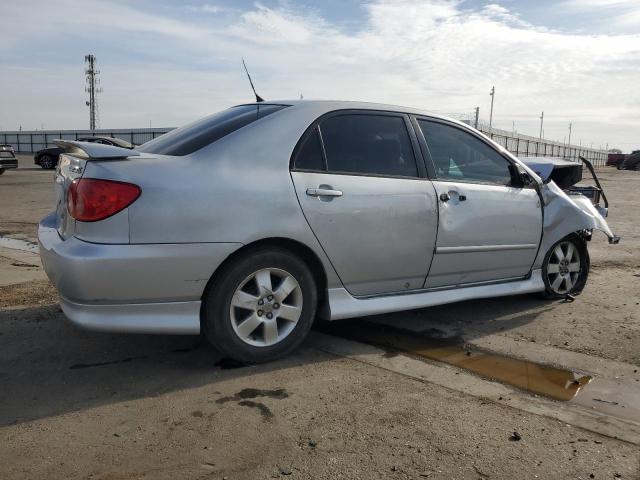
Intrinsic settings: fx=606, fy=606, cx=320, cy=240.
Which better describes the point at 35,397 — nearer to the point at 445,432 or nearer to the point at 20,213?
the point at 445,432

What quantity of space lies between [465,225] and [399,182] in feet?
2.15

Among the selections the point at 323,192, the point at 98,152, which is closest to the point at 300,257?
the point at 323,192

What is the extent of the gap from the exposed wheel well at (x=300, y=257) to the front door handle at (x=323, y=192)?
1.02 feet

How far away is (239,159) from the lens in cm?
350

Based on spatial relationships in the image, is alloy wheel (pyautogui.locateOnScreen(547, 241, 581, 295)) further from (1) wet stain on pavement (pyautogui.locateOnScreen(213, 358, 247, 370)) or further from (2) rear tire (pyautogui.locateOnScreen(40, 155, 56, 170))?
(2) rear tire (pyautogui.locateOnScreen(40, 155, 56, 170))

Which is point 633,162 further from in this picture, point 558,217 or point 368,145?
point 368,145

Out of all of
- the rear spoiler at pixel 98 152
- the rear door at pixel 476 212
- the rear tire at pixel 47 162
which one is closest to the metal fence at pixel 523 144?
the rear tire at pixel 47 162

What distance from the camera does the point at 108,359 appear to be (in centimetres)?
371

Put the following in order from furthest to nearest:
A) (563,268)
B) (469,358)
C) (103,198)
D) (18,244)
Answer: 1. (18,244)
2. (563,268)
3. (469,358)
4. (103,198)

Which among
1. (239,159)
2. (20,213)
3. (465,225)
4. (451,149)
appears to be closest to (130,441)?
(239,159)

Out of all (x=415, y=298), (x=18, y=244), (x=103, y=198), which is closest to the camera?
(x=103, y=198)

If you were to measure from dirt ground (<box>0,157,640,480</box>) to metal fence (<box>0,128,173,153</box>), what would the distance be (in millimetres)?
47216

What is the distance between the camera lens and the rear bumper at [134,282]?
10.3ft

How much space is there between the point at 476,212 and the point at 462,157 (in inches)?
17.2
